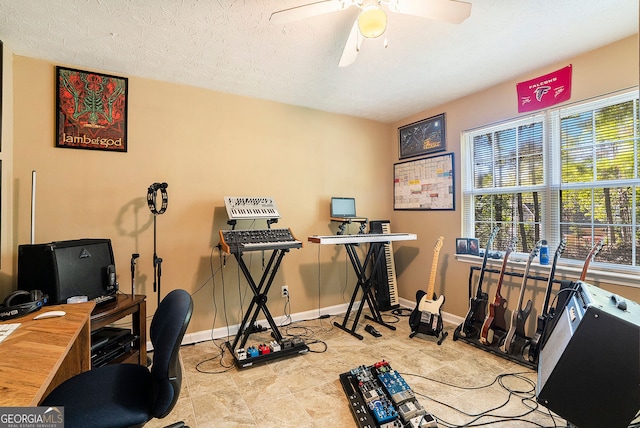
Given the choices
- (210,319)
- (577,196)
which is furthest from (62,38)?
(577,196)

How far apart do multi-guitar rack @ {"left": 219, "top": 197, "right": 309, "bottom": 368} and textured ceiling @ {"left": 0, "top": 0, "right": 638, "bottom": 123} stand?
3.96 feet

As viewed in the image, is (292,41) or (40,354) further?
(292,41)

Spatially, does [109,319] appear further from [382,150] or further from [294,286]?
[382,150]

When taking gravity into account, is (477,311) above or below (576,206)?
below

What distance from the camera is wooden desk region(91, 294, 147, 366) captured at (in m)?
1.89

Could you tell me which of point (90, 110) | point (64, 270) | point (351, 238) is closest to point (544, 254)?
point (351, 238)

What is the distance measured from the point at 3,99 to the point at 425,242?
4081 mm

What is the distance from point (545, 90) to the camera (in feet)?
8.34

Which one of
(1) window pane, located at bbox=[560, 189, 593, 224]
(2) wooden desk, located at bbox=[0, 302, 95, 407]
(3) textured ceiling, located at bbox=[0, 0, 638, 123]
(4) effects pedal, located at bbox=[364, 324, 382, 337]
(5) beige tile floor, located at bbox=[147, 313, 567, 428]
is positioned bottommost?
(5) beige tile floor, located at bbox=[147, 313, 567, 428]

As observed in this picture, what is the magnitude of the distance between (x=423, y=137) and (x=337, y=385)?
2.91 meters

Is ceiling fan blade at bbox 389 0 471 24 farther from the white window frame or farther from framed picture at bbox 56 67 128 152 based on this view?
framed picture at bbox 56 67 128 152

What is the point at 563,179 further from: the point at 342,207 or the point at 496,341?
the point at 342,207

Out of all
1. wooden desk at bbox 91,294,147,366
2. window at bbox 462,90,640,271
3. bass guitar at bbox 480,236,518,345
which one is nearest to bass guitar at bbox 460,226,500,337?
bass guitar at bbox 480,236,518,345

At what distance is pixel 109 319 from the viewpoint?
1923 millimetres
